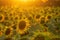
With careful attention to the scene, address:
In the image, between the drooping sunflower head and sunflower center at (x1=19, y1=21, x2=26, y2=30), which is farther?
sunflower center at (x1=19, y1=21, x2=26, y2=30)

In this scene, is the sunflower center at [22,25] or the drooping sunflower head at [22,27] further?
the sunflower center at [22,25]

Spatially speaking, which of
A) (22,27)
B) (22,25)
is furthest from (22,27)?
(22,25)

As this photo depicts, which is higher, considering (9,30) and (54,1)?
(54,1)

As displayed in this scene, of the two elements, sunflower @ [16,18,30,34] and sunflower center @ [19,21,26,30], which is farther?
sunflower center @ [19,21,26,30]

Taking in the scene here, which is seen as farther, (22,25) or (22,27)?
(22,25)

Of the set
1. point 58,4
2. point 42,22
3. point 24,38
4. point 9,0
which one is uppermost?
point 9,0

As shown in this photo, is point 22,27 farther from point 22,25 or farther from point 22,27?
point 22,25

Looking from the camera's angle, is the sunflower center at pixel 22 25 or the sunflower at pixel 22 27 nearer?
the sunflower at pixel 22 27

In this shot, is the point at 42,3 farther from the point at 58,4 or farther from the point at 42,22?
the point at 42,22

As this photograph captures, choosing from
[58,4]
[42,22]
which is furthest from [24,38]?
[58,4]

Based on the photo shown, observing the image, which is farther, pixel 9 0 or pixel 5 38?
pixel 9 0

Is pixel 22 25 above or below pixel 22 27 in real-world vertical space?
above

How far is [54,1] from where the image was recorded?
56.6 metres

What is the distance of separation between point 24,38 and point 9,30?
1326mm
